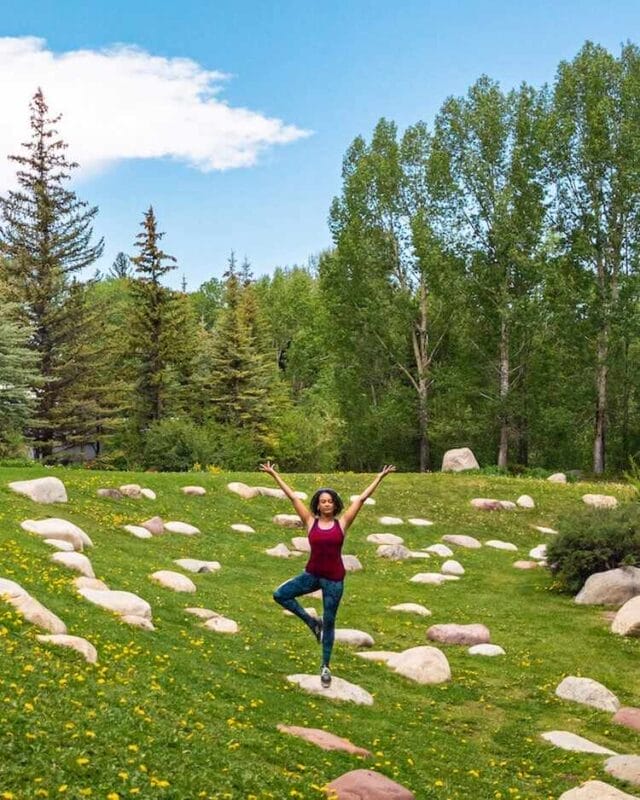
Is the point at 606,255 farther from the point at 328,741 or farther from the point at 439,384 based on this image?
the point at 328,741

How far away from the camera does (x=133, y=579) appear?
1458 centimetres

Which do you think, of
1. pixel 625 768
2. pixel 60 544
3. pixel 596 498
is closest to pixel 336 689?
pixel 625 768

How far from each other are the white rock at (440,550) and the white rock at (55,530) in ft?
34.0

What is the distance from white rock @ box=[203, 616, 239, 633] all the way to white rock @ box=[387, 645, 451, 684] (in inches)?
108

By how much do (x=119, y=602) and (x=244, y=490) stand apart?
45.1 ft

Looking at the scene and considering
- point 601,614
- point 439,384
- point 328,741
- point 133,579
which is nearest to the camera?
point 328,741

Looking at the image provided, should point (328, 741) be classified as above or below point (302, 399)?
below

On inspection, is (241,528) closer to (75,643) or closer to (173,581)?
(173,581)

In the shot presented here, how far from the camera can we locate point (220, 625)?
1277 cm

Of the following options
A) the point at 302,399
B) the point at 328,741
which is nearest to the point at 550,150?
the point at 328,741

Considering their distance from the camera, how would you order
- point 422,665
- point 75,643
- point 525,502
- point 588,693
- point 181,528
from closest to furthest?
point 75,643 < point 588,693 < point 422,665 < point 181,528 < point 525,502

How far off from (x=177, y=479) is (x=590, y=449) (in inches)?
1291

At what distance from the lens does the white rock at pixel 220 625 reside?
1260cm

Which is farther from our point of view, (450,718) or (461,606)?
(461,606)
